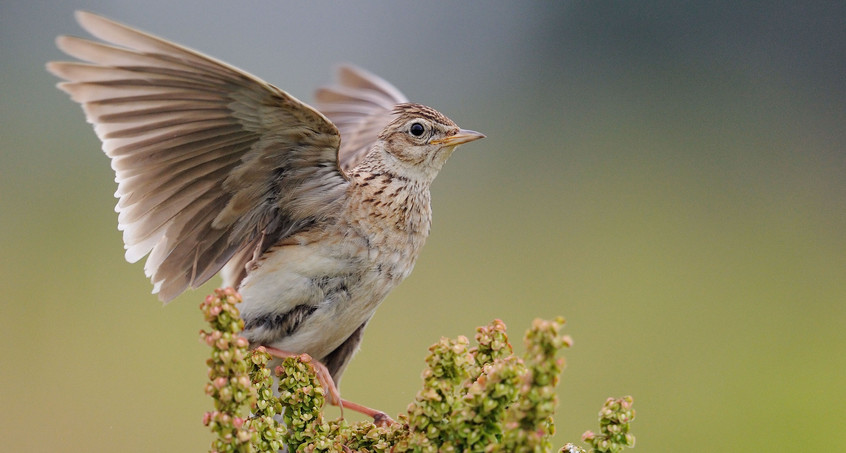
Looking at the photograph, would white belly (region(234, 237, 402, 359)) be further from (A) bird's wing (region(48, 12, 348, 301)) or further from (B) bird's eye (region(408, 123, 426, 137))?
(B) bird's eye (region(408, 123, 426, 137))

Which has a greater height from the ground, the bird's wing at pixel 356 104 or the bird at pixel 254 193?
the bird's wing at pixel 356 104

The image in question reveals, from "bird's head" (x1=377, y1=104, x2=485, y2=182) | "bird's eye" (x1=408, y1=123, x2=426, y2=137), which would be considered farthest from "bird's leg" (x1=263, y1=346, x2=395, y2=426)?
"bird's eye" (x1=408, y1=123, x2=426, y2=137)

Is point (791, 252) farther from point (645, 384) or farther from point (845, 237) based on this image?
point (645, 384)

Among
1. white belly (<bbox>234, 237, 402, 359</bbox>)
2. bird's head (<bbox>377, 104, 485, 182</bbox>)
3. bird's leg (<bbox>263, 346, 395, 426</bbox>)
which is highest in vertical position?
bird's head (<bbox>377, 104, 485, 182</bbox>)

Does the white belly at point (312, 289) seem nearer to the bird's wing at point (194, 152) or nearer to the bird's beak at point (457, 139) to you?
the bird's wing at point (194, 152)

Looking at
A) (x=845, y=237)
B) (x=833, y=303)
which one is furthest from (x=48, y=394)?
(x=845, y=237)

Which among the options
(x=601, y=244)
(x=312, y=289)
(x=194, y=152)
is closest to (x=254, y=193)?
(x=194, y=152)

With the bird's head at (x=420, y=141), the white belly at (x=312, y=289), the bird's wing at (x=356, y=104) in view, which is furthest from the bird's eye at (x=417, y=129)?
the bird's wing at (x=356, y=104)
